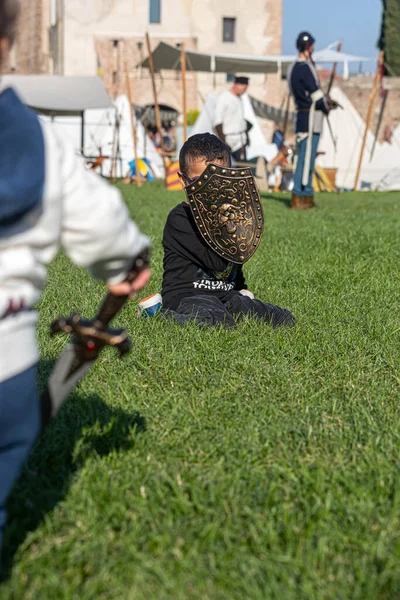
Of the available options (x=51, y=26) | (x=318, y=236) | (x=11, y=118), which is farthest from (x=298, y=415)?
(x=51, y=26)

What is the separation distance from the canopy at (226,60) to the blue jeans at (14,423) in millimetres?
18724

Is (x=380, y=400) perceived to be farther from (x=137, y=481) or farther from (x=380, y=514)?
(x=137, y=481)

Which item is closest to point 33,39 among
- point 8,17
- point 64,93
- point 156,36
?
point 156,36

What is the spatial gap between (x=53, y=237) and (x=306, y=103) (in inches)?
361

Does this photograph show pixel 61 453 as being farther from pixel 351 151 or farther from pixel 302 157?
pixel 351 151

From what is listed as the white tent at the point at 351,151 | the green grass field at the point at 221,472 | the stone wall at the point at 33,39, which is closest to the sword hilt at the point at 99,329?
the green grass field at the point at 221,472

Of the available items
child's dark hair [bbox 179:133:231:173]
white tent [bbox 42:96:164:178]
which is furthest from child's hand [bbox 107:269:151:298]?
white tent [bbox 42:96:164:178]

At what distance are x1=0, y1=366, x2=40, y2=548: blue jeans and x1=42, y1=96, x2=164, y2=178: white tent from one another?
67.9 ft

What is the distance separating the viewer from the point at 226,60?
2088 cm

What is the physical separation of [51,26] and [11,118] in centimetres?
4219

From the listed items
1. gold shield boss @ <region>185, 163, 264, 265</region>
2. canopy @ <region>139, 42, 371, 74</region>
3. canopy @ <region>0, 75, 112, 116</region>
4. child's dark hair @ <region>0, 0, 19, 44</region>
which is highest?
child's dark hair @ <region>0, 0, 19, 44</region>

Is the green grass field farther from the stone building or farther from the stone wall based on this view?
the stone wall

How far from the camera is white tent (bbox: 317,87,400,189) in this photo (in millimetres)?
23500

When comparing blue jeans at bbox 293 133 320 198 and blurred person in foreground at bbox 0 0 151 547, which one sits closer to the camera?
blurred person in foreground at bbox 0 0 151 547
